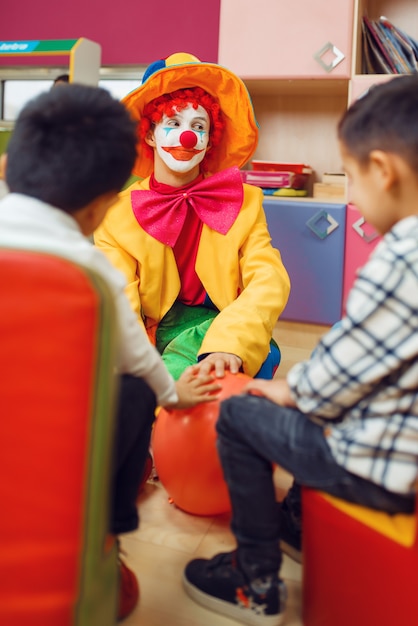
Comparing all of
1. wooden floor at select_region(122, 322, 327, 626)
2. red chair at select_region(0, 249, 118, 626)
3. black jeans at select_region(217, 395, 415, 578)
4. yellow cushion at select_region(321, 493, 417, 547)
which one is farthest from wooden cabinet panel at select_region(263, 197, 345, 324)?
red chair at select_region(0, 249, 118, 626)

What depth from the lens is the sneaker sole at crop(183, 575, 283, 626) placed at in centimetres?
88

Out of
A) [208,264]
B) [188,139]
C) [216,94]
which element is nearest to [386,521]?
[208,264]

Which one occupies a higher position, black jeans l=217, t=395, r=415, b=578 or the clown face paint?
the clown face paint

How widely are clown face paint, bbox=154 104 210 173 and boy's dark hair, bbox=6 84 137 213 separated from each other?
711 millimetres

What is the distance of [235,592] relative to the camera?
0.90 metres

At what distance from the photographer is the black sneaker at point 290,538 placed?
3.47ft

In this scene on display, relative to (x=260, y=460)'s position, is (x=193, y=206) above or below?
above

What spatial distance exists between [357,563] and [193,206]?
96 cm

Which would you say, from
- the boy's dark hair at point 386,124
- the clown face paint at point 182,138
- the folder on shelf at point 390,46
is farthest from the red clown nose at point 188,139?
the folder on shelf at point 390,46

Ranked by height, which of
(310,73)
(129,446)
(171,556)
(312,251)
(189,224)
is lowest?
(171,556)

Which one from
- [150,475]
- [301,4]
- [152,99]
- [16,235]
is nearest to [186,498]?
[150,475]

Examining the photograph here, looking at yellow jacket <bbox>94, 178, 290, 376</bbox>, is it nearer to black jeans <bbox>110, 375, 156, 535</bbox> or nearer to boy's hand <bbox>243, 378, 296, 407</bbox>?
boy's hand <bbox>243, 378, 296, 407</bbox>

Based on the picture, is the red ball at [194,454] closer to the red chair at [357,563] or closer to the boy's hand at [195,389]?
the boy's hand at [195,389]

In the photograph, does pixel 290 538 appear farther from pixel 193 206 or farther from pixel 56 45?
pixel 56 45
